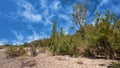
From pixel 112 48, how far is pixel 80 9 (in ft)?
28.7

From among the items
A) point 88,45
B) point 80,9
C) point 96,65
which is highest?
point 80,9

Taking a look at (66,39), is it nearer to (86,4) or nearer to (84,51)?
(84,51)

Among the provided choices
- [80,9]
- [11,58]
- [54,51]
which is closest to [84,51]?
[54,51]

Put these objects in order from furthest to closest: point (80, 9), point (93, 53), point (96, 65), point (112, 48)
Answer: point (80, 9), point (93, 53), point (112, 48), point (96, 65)

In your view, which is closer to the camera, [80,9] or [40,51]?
[40,51]

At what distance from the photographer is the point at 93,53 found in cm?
1550

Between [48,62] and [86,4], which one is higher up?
[86,4]

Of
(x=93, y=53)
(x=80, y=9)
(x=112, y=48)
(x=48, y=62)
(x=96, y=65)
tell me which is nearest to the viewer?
(x=96, y=65)

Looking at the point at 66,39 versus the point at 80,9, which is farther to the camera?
the point at 80,9

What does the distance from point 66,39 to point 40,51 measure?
174 cm

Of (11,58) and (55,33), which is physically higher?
(55,33)

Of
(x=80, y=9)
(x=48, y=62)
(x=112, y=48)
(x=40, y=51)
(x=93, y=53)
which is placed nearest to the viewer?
(x=48, y=62)

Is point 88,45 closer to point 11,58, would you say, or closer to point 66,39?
point 66,39

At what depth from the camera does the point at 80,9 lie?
74.4 ft
